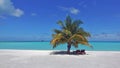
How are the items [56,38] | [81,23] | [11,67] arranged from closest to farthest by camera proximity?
[11,67] < [56,38] < [81,23]

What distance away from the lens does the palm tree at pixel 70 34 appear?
20469mm

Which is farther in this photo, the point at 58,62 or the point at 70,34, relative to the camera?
the point at 70,34

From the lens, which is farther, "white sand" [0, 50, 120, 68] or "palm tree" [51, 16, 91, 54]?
"palm tree" [51, 16, 91, 54]

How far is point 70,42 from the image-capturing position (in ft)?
69.6

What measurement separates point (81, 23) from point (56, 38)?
126 inches

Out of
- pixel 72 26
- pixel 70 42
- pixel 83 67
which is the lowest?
pixel 83 67

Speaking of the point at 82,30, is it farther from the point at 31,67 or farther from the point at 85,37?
the point at 31,67

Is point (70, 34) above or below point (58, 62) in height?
above

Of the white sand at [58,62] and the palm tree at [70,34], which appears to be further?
the palm tree at [70,34]

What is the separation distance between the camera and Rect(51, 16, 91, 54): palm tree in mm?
20469

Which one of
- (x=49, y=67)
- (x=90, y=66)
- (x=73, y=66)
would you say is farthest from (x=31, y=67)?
(x=90, y=66)

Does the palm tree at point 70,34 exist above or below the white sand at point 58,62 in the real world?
above

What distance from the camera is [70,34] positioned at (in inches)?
818

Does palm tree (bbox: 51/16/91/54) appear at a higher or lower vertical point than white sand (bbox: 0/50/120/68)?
higher
